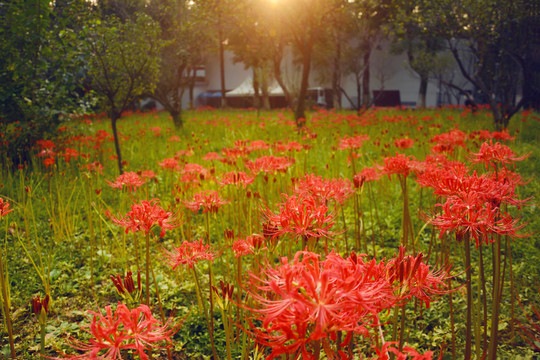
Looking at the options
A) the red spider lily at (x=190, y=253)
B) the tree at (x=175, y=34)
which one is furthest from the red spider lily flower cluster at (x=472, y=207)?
the tree at (x=175, y=34)

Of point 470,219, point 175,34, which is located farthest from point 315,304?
point 175,34

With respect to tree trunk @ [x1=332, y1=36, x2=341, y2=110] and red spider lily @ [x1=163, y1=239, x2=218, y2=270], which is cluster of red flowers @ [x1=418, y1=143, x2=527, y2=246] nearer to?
red spider lily @ [x1=163, y1=239, x2=218, y2=270]

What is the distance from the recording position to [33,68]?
5.65 metres

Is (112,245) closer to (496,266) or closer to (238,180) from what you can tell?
(238,180)

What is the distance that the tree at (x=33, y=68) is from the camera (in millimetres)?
5312

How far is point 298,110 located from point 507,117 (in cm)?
546

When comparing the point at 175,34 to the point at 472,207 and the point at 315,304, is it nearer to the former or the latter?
the point at 472,207

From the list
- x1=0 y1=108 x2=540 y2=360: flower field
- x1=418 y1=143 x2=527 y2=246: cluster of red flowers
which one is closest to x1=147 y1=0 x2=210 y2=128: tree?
x1=0 y1=108 x2=540 y2=360: flower field

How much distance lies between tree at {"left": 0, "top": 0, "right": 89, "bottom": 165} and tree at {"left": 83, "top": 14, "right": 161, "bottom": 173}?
0.36 metres

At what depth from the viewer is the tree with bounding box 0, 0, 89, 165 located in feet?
17.4

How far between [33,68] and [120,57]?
1332 millimetres

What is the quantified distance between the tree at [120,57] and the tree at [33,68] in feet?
1.19

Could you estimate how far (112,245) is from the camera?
337cm

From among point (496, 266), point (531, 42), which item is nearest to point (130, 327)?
point (496, 266)
